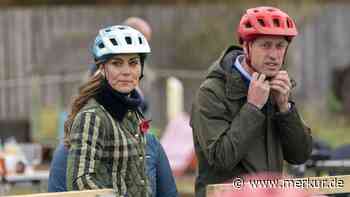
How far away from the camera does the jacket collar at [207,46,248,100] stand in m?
5.73

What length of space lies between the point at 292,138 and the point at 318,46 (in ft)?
55.4

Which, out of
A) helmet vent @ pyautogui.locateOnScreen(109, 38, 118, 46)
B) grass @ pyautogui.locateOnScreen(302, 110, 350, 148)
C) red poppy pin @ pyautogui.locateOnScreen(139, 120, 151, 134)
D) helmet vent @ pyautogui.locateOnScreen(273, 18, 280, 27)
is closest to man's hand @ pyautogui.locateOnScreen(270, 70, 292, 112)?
helmet vent @ pyautogui.locateOnScreen(273, 18, 280, 27)

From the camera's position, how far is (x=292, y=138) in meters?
5.80

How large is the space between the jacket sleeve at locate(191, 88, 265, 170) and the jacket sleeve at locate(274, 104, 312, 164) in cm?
14

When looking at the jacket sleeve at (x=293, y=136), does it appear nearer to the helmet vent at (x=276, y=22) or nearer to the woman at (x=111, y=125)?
the helmet vent at (x=276, y=22)

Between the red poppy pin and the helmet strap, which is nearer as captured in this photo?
the red poppy pin

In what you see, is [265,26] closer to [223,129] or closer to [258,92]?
[258,92]

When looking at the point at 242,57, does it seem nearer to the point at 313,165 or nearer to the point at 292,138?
the point at 292,138

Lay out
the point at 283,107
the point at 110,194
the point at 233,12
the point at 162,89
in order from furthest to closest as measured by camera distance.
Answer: the point at 233,12
the point at 162,89
the point at 283,107
the point at 110,194

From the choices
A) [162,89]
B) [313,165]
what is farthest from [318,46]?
[313,165]

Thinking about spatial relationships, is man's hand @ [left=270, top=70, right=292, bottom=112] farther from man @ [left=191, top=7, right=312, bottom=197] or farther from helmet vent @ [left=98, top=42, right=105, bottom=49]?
helmet vent @ [left=98, top=42, right=105, bottom=49]

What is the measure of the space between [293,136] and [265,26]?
0.57 metres

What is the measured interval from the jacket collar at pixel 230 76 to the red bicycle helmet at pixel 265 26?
5.7 inches

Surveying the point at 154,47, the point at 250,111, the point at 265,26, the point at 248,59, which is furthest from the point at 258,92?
the point at 154,47
